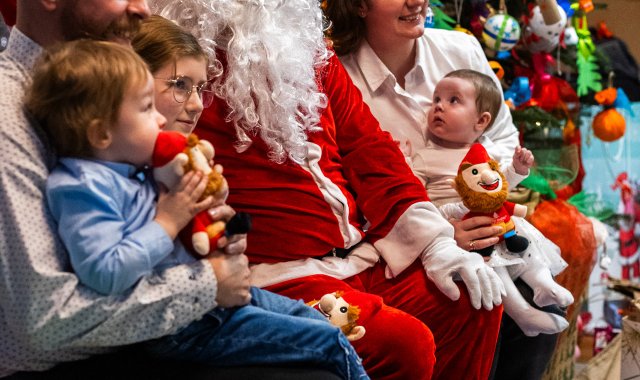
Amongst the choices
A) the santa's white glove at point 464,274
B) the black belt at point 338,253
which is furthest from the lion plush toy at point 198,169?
the santa's white glove at point 464,274

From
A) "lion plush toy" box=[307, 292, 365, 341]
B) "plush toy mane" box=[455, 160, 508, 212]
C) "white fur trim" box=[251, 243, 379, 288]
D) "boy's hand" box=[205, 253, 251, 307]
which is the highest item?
"boy's hand" box=[205, 253, 251, 307]

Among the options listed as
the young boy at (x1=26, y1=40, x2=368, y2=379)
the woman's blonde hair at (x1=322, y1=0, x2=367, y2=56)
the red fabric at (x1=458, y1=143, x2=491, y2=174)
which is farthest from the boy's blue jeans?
the woman's blonde hair at (x1=322, y1=0, x2=367, y2=56)

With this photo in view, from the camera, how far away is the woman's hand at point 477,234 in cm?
275

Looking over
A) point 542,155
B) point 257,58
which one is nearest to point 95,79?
point 257,58

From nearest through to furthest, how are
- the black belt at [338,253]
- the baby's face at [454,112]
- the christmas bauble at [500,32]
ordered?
the black belt at [338,253] < the baby's face at [454,112] < the christmas bauble at [500,32]

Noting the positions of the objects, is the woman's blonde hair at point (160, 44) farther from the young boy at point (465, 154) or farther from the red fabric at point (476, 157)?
the young boy at point (465, 154)

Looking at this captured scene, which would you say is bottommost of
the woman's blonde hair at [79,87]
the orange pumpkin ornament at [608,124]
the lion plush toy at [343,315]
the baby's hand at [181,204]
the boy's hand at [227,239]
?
the orange pumpkin ornament at [608,124]

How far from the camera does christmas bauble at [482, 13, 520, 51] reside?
398 cm

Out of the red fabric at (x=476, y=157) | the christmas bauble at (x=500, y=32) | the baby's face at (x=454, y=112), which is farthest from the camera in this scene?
the christmas bauble at (x=500, y=32)

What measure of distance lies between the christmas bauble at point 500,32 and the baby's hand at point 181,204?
2.38 meters

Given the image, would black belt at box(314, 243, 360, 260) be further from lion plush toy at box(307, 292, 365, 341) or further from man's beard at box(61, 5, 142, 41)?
man's beard at box(61, 5, 142, 41)

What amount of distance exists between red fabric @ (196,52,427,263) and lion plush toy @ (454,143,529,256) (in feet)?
0.45

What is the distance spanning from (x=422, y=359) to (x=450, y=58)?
1328 millimetres

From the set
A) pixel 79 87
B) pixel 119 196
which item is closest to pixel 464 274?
pixel 119 196
